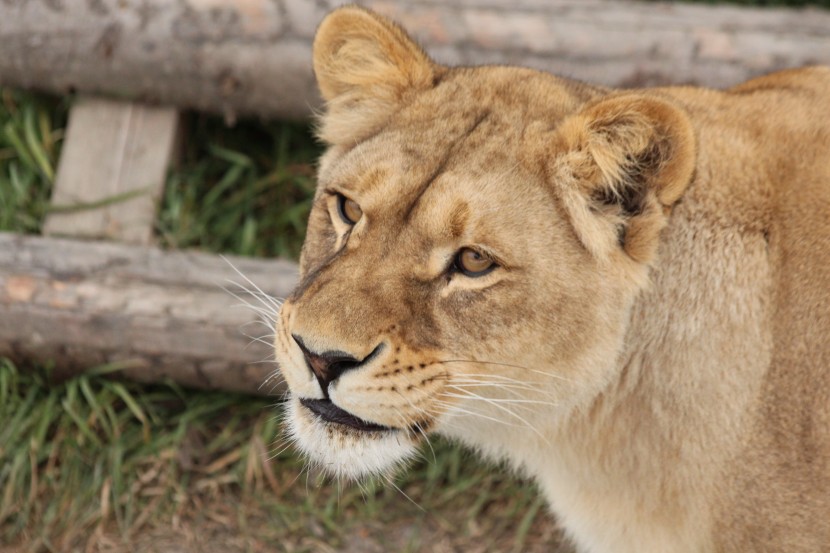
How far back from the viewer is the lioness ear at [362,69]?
96.9 inches

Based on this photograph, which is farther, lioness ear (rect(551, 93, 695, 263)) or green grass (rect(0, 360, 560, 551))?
green grass (rect(0, 360, 560, 551))

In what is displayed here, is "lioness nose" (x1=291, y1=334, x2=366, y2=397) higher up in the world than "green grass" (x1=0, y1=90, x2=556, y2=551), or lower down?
higher up

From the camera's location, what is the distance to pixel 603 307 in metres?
2.14

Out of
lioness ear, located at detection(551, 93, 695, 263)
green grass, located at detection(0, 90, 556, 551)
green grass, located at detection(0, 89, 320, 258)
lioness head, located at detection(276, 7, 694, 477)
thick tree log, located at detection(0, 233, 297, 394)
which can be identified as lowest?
green grass, located at detection(0, 90, 556, 551)

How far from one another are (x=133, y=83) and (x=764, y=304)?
7.58 feet

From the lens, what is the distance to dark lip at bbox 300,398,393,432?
214cm

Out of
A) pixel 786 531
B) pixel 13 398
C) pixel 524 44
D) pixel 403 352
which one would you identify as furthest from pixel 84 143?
pixel 786 531

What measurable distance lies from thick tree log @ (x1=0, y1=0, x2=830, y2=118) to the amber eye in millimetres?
1333

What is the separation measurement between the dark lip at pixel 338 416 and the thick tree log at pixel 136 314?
1.03m

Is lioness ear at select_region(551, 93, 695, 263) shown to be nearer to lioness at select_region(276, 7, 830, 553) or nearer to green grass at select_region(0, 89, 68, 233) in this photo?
lioness at select_region(276, 7, 830, 553)

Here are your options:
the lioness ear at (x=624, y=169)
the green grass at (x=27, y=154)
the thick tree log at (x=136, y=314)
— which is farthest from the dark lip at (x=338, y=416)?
the green grass at (x=27, y=154)

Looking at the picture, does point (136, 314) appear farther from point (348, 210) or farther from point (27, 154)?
point (348, 210)

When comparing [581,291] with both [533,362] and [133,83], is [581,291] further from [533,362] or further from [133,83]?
[133,83]

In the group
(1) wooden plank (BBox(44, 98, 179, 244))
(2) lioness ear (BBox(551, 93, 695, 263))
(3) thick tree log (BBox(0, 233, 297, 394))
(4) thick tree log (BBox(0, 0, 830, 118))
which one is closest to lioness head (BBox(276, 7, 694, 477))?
(2) lioness ear (BBox(551, 93, 695, 263))
